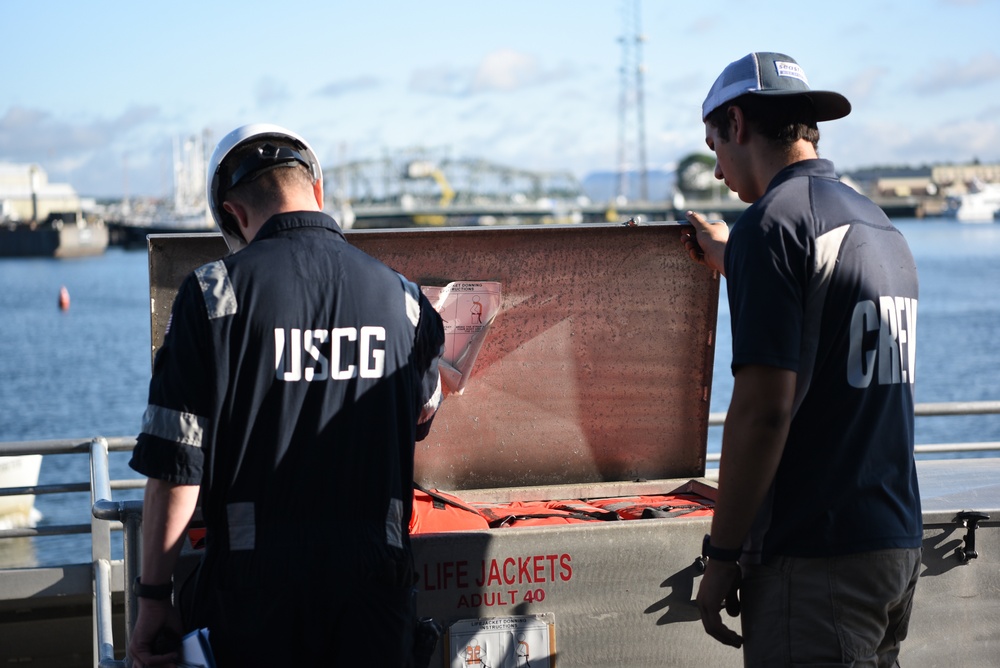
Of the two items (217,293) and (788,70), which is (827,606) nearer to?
(788,70)

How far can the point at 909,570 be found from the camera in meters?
2.25

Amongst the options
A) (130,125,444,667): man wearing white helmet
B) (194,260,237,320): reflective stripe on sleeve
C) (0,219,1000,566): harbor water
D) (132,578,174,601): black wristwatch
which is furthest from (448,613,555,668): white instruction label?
(0,219,1000,566): harbor water

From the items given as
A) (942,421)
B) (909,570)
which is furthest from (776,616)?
(942,421)

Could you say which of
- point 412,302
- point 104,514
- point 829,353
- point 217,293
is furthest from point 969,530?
point 104,514

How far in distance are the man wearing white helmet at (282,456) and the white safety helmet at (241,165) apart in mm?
123

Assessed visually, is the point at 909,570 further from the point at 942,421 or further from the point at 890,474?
the point at 942,421

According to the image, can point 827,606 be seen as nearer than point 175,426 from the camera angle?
No

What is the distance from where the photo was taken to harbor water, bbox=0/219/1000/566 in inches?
729

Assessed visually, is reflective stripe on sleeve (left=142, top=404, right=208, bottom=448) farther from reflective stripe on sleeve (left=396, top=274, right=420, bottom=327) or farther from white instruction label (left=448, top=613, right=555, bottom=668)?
white instruction label (left=448, top=613, right=555, bottom=668)

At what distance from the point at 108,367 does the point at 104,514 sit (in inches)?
1249

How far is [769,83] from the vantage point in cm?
229

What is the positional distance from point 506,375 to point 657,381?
59 cm

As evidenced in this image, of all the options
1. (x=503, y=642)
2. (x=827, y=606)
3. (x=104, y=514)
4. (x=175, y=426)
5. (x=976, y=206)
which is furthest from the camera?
(x=976, y=206)

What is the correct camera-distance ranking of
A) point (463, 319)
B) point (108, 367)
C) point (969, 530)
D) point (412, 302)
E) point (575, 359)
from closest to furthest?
point (412, 302), point (969, 530), point (463, 319), point (575, 359), point (108, 367)
